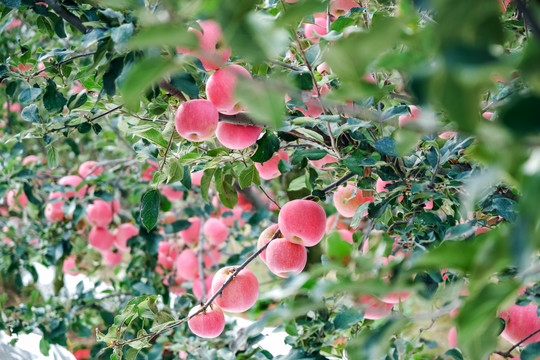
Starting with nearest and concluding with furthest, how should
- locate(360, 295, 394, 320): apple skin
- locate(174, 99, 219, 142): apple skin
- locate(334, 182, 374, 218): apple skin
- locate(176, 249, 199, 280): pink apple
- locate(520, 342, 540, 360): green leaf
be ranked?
locate(360, 295, 394, 320): apple skin
locate(520, 342, 540, 360): green leaf
locate(174, 99, 219, 142): apple skin
locate(334, 182, 374, 218): apple skin
locate(176, 249, 199, 280): pink apple

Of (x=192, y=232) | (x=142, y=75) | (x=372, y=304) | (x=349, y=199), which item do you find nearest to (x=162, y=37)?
(x=142, y=75)

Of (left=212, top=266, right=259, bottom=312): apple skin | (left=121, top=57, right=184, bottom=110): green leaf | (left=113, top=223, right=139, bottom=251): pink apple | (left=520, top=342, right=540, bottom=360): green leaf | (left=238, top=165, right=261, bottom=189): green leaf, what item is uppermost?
(left=121, top=57, right=184, bottom=110): green leaf

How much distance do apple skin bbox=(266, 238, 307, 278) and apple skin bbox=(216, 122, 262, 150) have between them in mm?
204

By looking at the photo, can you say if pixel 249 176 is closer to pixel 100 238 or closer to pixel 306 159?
pixel 306 159

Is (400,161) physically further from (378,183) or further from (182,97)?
(182,97)

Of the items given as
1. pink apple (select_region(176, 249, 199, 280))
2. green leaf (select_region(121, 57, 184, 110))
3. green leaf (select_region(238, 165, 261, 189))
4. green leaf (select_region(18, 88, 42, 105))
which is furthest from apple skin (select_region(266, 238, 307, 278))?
pink apple (select_region(176, 249, 199, 280))

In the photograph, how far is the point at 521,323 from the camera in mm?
825

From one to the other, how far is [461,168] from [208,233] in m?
1.00

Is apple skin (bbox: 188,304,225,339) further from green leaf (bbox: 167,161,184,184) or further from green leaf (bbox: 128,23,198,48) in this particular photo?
green leaf (bbox: 128,23,198,48)

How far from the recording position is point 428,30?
11.5 inches

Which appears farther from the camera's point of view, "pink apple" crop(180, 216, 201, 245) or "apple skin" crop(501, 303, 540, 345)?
"pink apple" crop(180, 216, 201, 245)

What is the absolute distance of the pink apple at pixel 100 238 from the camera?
1.49m

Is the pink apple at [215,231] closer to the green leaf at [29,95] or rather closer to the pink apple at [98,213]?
the pink apple at [98,213]

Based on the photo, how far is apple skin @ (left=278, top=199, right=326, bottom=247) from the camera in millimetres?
764
